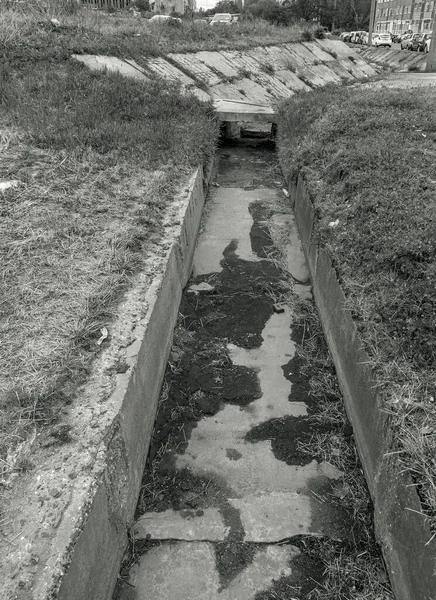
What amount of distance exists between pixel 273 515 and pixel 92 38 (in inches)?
470

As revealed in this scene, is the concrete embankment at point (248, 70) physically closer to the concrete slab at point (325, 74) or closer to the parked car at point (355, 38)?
the concrete slab at point (325, 74)

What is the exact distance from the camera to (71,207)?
5.05 m

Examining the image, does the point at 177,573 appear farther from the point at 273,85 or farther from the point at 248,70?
the point at 248,70

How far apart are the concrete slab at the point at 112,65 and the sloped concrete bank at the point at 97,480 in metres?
8.01

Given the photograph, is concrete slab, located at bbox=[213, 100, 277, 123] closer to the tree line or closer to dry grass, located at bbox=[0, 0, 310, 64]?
dry grass, located at bbox=[0, 0, 310, 64]

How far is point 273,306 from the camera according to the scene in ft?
17.2

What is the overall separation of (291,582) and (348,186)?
4.19 metres

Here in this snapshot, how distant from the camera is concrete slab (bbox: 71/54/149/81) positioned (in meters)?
10.2

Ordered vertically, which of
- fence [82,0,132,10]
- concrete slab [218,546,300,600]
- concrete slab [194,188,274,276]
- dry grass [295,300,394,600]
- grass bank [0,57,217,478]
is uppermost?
fence [82,0,132,10]

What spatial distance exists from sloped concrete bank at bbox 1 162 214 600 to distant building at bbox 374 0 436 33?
195 feet

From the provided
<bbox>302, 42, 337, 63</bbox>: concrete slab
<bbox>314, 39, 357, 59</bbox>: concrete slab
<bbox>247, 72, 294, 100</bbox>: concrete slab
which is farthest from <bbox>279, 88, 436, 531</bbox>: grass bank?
<bbox>314, 39, 357, 59</bbox>: concrete slab

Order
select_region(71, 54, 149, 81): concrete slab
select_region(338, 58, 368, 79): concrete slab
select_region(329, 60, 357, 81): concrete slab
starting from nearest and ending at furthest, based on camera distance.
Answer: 1. select_region(71, 54, 149, 81): concrete slab
2. select_region(329, 60, 357, 81): concrete slab
3. select_region(338, 58, 368, 79): concrete slab

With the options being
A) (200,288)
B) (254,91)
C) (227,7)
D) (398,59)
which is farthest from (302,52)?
Result: (227,7)

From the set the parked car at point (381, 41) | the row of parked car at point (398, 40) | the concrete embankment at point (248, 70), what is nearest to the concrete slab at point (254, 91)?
the concrete embankment at point (248, 70)
